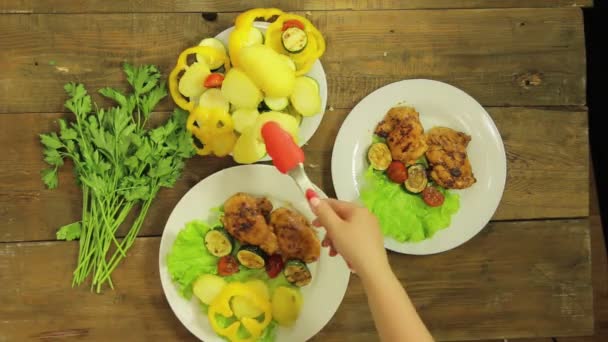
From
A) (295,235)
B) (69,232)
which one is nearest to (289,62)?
(295,235)

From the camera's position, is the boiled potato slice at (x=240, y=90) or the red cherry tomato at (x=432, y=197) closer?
the boiled potato slice at (x=240, y=90)

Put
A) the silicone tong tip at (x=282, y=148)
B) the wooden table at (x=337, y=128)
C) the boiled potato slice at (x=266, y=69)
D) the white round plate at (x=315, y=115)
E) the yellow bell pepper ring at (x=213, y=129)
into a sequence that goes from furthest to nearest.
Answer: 1. the wooden table at (x=337, y=128)
2. the white round plate at (x=315, y=115)
3. the yellow bell pepper ring at (x=213, y=129)
4. the boiled potato slice at (x=266, y=69)
5. the silicone tong tip at (x=282, y=148)

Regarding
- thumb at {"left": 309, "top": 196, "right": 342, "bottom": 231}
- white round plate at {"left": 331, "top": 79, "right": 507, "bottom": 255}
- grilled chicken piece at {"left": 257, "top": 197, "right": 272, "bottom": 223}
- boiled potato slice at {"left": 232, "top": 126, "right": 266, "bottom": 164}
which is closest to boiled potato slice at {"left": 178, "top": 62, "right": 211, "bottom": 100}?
boiled potato slice at {"left": 232, "top": 126, "right": 266, "bottom": 164}

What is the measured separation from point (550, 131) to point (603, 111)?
1.39 ft

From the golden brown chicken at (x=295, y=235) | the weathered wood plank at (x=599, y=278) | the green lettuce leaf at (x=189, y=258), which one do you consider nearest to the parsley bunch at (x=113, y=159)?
the green lettuce leaf at (x=189, y=258)

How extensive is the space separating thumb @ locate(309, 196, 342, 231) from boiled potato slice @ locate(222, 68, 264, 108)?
0.50 m

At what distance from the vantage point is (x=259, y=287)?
2031 millimetres

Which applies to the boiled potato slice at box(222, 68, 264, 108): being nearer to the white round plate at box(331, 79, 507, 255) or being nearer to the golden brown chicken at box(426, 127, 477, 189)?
the white round plate at box(331, 79, 507, 255)

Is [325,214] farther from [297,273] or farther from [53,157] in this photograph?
[53,157]

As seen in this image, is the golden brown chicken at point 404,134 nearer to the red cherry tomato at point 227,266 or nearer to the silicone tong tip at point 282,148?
the silicone tong tip at point 282,148

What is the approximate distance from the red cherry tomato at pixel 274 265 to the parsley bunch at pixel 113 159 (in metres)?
0.53

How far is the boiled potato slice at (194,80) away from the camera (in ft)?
6.55

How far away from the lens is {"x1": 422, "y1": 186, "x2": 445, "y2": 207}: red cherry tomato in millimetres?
2113

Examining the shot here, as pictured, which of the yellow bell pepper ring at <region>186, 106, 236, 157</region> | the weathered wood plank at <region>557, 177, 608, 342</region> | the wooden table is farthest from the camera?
the weathered wood plank at <region>557, 177, 608, 342</region>
